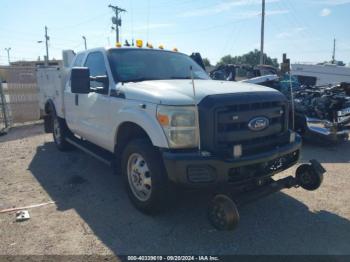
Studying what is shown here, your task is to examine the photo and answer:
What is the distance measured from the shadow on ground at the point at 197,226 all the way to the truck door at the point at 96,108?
849mm

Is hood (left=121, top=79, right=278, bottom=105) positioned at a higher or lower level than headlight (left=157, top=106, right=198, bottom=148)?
higher

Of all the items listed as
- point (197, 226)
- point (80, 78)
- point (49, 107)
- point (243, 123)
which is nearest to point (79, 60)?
point (80, 78)

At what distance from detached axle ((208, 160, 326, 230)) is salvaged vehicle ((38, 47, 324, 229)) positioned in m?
0.01

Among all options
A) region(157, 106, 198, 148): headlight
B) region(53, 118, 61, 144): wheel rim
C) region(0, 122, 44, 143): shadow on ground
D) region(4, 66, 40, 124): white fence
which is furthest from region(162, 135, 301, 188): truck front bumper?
region(4, 66, 40, 124): white fence

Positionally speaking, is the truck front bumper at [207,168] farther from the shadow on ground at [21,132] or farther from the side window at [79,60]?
the shadow on ground at [21,132]

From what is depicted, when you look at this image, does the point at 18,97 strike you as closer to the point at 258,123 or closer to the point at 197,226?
the point at 197,226

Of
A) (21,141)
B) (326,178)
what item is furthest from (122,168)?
(21,141)

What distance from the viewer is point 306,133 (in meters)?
7.88

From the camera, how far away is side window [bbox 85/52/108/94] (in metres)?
5.05

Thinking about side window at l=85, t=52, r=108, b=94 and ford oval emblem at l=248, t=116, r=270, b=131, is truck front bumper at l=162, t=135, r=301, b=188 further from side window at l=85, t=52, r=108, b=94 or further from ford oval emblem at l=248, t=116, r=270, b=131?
Result: side window at l=85, t=52, r=108, b=94

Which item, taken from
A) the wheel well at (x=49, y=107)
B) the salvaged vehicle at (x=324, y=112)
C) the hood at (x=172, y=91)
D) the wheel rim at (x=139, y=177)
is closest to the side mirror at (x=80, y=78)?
the hood at (x=172, y=91)

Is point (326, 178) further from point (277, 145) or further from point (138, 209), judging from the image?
point (138, 209)

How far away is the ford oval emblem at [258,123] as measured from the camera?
378 cm

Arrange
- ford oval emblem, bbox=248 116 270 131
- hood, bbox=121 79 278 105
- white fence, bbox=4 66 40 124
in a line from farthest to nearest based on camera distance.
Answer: white fence, bbox=4 66 40 124
ford oval emblem, bbox=248 116 270 131
hood, bbox=121 79 278 105
